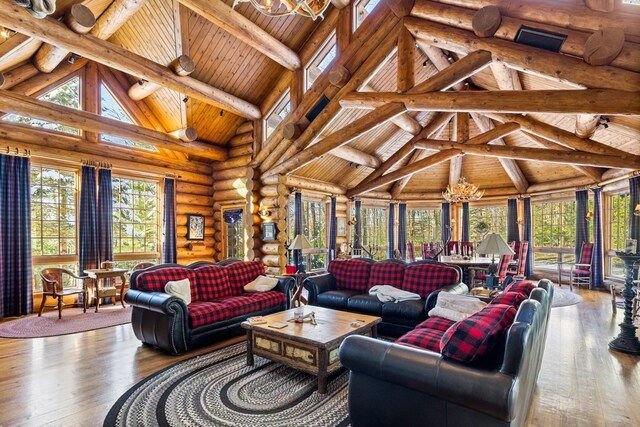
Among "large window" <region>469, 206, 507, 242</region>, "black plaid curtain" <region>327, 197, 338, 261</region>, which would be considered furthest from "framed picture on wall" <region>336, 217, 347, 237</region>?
"large window" <region>469, 206, 507, 242</region>

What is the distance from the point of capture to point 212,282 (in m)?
4.82

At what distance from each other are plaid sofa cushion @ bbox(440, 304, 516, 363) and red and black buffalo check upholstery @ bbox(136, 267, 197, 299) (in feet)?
11.6

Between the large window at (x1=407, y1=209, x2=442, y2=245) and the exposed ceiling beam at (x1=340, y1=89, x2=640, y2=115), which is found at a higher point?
the exposed ceiling beam at (x1=340, y1=89, x2=640, y2=115)

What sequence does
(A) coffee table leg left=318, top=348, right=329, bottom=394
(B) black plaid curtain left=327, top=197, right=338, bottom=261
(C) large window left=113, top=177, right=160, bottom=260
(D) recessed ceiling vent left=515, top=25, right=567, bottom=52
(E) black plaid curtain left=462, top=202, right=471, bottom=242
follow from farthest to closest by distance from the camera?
(E) black plaid curtain left=462, top=202, right=471, bottom=242
(B) black plaid curtain left=327, top=197, right=338, bottom=261
(C) large window left=113, top=177, right=160, bottom=260
(D) recessed ceiling vent left=515, top=25, right=567, bottom=52
(A) coffee table leg left=318, top=348, right=329, bottom=394

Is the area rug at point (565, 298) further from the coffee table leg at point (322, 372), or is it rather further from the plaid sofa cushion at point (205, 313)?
the plaid sofa cushion at point (205, 313)

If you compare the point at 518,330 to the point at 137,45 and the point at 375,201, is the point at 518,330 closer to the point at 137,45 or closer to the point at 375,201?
the point at 137,45

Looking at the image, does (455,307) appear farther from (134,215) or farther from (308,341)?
(134,215)

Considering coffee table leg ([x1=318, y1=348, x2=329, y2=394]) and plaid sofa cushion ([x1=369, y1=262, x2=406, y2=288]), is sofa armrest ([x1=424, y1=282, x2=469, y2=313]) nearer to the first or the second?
plaid sofa cushion ([x1=369, y1=262, x2=406, y2=288])

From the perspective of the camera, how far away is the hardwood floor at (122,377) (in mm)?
2607

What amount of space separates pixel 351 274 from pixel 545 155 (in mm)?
4142

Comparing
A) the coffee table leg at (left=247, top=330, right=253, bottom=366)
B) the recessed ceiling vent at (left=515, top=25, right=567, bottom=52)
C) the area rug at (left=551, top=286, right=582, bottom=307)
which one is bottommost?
the area rug at (left=551, top=286, right=582, bottom=307)

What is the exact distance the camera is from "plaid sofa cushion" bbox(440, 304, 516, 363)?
6.14 feet

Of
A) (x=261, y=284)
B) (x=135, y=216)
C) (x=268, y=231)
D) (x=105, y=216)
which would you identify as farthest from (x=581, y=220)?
(x=105, y=216)

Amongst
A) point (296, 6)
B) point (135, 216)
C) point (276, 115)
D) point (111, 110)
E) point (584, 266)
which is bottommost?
point (584, 266)
